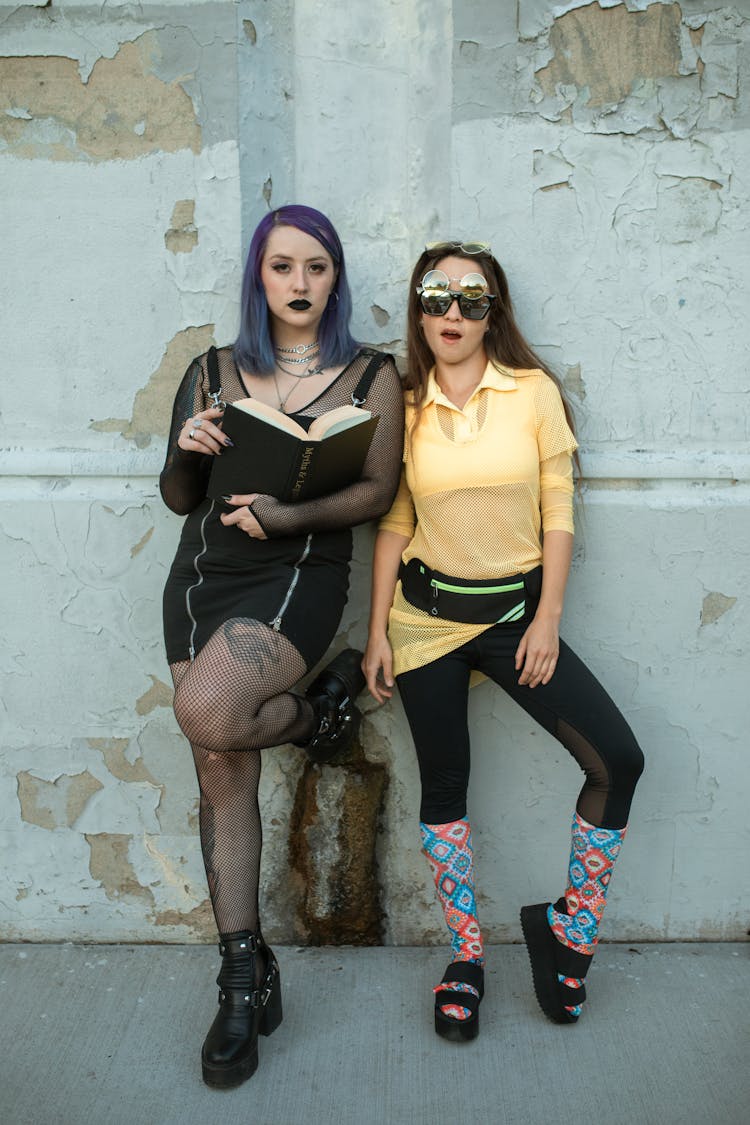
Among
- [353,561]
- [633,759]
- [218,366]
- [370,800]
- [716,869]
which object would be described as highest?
[218,366]

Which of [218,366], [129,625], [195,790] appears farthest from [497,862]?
[218,366]

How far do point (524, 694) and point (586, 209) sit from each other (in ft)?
4.30

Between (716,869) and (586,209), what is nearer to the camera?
(586,209)

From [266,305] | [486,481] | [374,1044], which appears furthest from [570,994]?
[266,305]

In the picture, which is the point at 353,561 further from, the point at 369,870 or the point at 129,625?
the point at 369,870

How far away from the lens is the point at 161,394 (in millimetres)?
2771

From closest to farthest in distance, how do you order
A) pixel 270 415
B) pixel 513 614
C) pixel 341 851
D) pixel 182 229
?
1. pixel 270 415
2. pixel 513 614
3. pixel 182 229
4. pixel 341 851

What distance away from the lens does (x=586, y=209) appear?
267 centimetres

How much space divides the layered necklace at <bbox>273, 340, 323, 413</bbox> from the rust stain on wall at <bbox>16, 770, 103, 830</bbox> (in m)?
1.31

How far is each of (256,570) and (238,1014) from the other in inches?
42.0

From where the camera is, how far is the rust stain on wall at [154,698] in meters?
2.87

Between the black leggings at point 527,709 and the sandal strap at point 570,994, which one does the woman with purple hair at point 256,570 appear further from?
the sandal strap at point 570,994

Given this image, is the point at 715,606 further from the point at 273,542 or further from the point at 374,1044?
the point at 374,1044

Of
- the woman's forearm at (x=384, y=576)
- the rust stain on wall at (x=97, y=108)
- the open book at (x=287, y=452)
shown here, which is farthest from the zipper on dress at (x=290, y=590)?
the rust stain on wall at (x=97, y=108)
